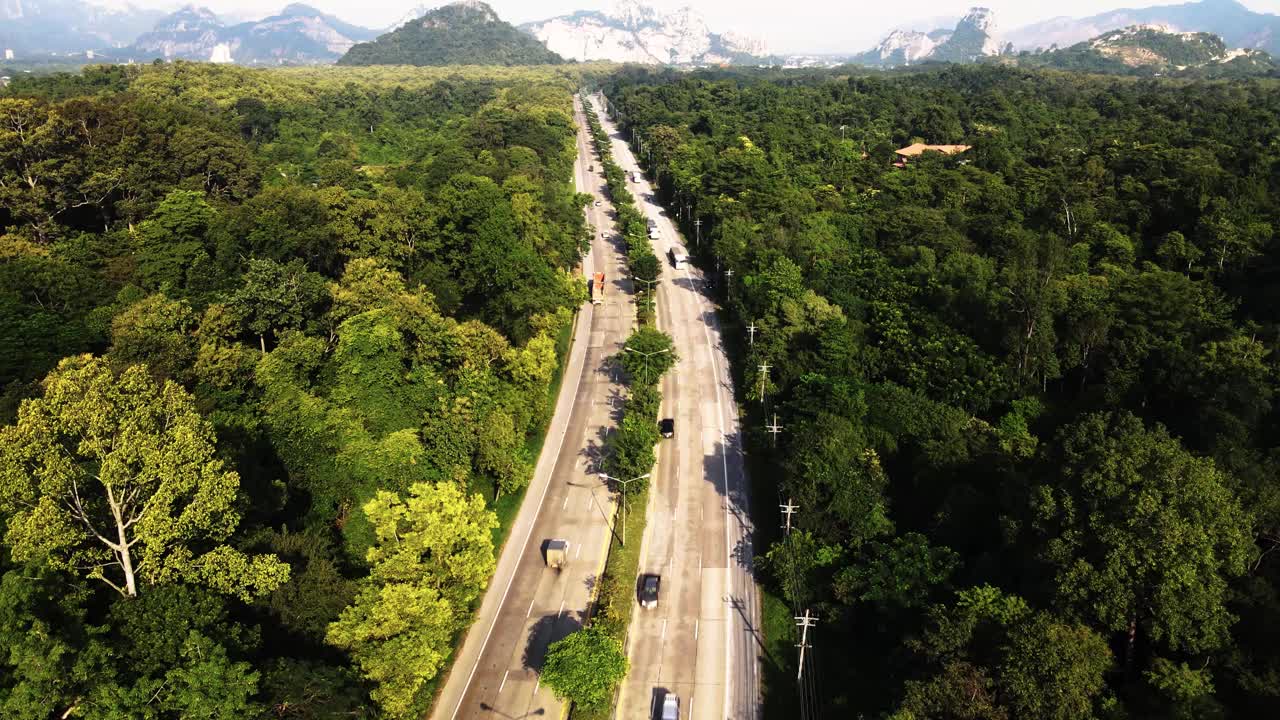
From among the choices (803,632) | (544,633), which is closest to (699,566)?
(803,632)

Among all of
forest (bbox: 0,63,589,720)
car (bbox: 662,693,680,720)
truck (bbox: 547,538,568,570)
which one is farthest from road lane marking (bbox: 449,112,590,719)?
car (bbox: 662,693,680,720)

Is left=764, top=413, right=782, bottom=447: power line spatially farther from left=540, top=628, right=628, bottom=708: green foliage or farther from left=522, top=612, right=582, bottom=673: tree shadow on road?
left=540, top=628, right=628, bottom=708: green foliage

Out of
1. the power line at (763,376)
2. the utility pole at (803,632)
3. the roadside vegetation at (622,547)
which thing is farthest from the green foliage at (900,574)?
the power line at (763,376)

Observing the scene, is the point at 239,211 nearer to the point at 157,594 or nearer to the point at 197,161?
the point at 197,161

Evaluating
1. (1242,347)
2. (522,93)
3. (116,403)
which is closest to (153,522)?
(116,403)

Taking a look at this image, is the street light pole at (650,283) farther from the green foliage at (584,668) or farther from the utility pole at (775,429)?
the green foliage at (584,668)
